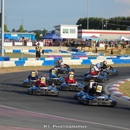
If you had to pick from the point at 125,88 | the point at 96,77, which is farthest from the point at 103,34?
the point at 125,88

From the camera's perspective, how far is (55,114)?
10023mm

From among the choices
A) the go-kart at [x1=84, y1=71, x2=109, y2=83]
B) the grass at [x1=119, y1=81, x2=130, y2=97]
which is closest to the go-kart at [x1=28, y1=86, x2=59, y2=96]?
the grass at [x1=119, y1=81, x2=130, y2=97]

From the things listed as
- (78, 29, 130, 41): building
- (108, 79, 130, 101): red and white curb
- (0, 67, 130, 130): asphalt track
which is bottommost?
(0, 67, 130, 130): asphalt track

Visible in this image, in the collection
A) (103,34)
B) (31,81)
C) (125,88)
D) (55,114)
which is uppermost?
(103,34)

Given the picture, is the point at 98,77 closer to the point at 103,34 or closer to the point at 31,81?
the point at 31,81

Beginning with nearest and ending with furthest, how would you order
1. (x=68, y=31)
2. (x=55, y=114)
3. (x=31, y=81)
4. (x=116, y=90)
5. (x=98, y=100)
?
(x=55, y=114), (x=98, y=100), (x=116, y=90), (x=31, y=81), (x=68, y=31)

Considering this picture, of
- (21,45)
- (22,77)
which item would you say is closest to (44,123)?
(22,77)

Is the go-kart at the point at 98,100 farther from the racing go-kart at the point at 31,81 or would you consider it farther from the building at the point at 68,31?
the building at the point at 68,31

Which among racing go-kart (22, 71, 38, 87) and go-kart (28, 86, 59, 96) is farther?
racing go-kart (22, 71, 38, 87)

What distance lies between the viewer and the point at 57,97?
44.6 feet

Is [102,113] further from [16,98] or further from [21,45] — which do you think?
[21,45]

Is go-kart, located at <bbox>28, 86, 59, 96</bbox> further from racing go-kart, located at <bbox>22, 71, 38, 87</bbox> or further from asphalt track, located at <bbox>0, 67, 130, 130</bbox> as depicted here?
racing go-kart, located at <bbox>22, 71, 38, 87</bbox>

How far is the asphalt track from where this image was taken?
8469 millimetres

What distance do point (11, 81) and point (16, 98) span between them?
5.37m
